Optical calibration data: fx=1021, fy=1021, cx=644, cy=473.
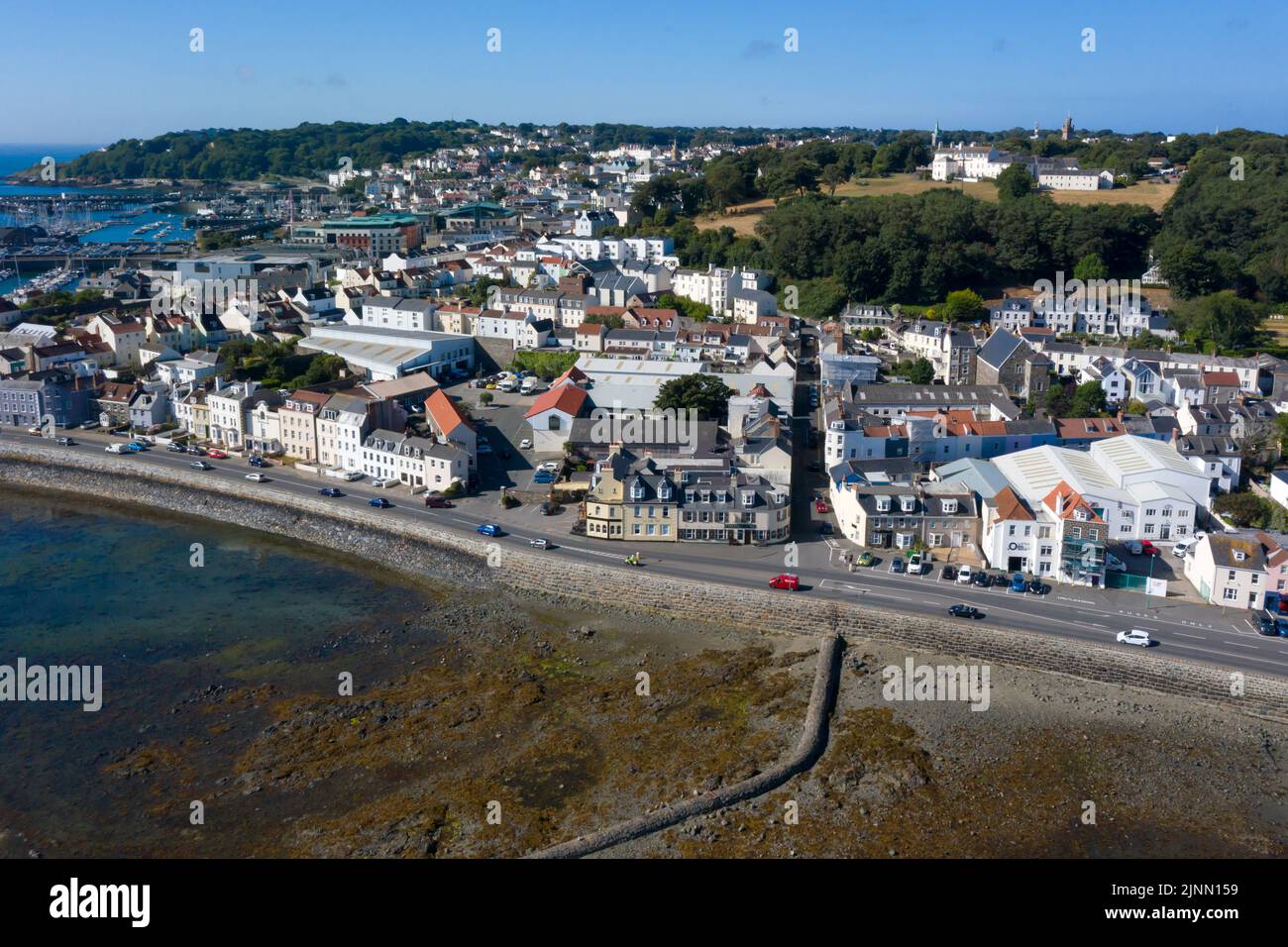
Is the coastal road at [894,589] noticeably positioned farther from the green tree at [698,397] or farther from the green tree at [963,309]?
the green tree at [963,309]

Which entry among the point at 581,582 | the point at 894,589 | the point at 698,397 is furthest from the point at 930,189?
the point at 581,582

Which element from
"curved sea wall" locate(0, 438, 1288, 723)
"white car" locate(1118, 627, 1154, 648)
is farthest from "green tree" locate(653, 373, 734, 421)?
"white car" locate(1118, 627, 1154, 648)

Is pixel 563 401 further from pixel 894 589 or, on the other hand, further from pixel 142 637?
pixel 142 637

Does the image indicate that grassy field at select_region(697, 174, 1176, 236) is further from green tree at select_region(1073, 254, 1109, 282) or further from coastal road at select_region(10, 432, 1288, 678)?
coastal road at select_region(10, 432, 1288, 678)

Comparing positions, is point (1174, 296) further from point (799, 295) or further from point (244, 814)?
point (244, 814)

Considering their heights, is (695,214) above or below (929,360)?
above
